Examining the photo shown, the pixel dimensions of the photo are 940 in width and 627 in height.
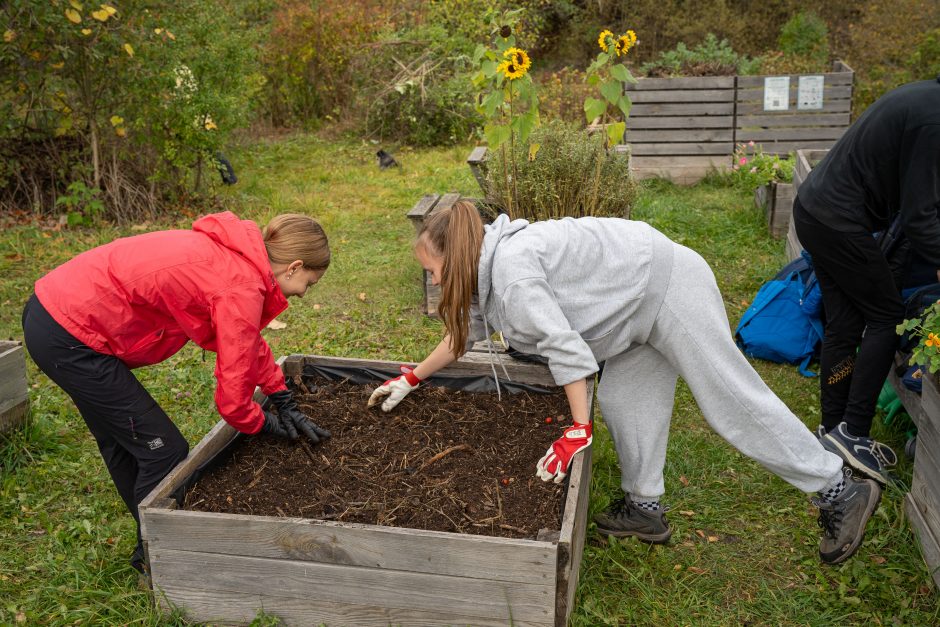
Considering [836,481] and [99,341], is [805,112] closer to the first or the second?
[836,481]

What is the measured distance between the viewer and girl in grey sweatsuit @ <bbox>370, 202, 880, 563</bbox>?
2.50 m

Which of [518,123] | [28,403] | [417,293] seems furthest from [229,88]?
[28,403]

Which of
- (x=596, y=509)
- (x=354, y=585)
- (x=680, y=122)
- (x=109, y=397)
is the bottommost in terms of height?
(x=596, y=509)

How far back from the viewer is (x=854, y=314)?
3.54 m

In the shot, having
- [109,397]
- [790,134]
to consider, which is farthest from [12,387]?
[790,134]

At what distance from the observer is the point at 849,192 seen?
329 centimetres

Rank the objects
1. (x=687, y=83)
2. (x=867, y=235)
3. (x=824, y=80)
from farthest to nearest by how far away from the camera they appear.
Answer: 1. (x=687, y=83)
2. (x=824, y=80)
3. (x=867, y=235)

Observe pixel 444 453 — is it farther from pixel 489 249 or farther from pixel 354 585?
pixel 489 249

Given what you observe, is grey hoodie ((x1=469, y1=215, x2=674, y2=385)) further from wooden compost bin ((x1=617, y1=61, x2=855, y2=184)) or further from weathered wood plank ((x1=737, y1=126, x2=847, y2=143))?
weathered wood plank ((x1=737, y1=126, x2=847, y2=143))

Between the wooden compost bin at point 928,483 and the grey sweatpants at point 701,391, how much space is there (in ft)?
1.11

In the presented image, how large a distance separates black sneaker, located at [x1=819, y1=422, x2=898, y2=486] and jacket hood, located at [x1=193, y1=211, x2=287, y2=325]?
2314mm

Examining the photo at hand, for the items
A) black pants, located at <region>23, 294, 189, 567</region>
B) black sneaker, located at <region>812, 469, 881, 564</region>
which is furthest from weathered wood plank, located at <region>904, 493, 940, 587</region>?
black pants, located at <region>23, 294, 189, 567</region>

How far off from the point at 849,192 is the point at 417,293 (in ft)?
10.1

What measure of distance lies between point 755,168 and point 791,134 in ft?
4.69
